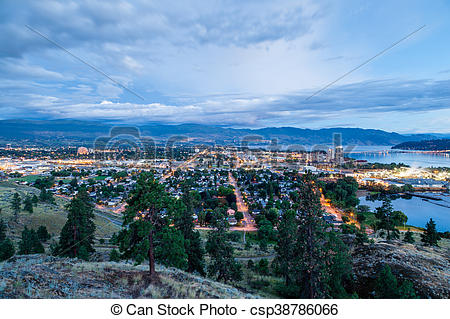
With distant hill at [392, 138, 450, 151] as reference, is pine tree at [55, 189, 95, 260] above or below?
below

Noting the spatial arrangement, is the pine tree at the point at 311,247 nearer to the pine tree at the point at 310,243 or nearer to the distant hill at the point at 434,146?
Answer: the pine tree at the point at 310,243

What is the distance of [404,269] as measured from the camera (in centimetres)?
1328

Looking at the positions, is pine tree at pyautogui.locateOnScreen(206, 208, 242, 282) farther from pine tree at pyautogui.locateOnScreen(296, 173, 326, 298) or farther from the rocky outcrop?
the rocky outcrop

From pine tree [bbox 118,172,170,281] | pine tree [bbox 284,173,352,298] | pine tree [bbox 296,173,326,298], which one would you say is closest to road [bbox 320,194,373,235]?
pine tree [bbox 284,173,352,298]

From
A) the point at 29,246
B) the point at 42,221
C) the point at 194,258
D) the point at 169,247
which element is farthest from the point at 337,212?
the point at 42,221

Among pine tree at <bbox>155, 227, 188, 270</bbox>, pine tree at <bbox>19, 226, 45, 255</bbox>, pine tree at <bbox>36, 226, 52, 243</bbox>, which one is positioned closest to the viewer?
pine tree at <bbox>155, 227, 188, 270</bbox>

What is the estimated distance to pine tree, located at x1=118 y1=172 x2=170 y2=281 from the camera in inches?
294

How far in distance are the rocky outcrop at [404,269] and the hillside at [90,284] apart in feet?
33.8

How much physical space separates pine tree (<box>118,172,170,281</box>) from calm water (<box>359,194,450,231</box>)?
45685 millimetres

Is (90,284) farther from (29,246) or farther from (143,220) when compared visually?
(29,246)

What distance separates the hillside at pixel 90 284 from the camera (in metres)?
5.92

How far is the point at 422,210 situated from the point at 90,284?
5788cm
